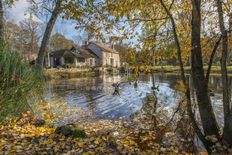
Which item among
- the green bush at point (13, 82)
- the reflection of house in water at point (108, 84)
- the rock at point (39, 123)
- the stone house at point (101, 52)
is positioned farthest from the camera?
the stone house at point (101, 52)

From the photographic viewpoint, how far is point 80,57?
4484cm

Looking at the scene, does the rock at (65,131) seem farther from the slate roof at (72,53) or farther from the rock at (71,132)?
the slate roof at (72,53)

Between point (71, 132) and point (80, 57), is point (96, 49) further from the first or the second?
point (71, 132)

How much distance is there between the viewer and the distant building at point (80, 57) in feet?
137

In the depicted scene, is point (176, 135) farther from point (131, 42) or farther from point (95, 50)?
point (95, 50)

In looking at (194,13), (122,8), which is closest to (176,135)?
(194,13)

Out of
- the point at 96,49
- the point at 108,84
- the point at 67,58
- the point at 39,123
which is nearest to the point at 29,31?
the point at 67,58

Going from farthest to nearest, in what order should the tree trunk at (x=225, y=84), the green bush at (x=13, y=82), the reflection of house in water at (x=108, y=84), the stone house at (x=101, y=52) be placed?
the stone house at (x=101, y=52), the reflection of house in water at (x=108, y=84), the tree trunk at (x=225, y=84), the green bush at (x=13, y=82)

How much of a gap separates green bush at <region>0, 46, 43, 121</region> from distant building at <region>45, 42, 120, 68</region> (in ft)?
116

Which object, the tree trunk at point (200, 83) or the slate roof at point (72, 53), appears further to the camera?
the slate roof at point (72, 53)

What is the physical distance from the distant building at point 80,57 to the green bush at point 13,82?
35313 millimetres

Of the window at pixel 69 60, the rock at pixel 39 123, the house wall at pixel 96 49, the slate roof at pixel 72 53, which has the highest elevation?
the house wall at pixel 96 49

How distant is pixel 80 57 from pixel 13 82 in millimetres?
41368

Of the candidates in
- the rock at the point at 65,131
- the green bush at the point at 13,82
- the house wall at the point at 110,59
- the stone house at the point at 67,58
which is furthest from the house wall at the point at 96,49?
the green bush at the point at 13,82
